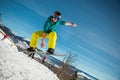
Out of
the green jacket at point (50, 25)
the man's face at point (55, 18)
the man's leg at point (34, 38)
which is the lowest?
the man's leg at point (34, 38)

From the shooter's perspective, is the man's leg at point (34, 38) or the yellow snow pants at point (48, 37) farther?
the man's leg at point (34, 38)

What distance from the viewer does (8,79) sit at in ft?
16.8

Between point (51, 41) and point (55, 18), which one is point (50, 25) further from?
point (51, 41)


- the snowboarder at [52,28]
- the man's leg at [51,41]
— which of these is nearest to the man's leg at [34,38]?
the snowboarder at [52,28]

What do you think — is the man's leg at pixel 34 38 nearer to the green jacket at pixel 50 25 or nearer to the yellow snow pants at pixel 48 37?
the yellow snow pants at pixel 48 37

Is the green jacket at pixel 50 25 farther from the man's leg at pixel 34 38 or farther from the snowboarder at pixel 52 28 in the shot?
the man's leg at pixel 34 38

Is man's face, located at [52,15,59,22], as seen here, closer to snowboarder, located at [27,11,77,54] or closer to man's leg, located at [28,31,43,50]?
snowboarder, located at [27,11,77,54]

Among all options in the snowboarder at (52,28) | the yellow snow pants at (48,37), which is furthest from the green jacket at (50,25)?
the yellow snow pants at (48,37)

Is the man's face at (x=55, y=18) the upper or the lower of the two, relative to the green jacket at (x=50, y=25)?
upper

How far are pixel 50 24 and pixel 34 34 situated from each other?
4.37 ft

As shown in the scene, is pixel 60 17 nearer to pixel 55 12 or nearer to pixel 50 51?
pixel 55 12

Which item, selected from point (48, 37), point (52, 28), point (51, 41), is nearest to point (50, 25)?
point (52, 28)

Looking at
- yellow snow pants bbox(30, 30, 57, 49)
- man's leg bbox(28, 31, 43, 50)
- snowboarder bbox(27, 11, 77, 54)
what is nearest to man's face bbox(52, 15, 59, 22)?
snowboarder bbox(27, 11, 77, 54)

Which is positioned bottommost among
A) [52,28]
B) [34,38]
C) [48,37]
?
[34,38]
